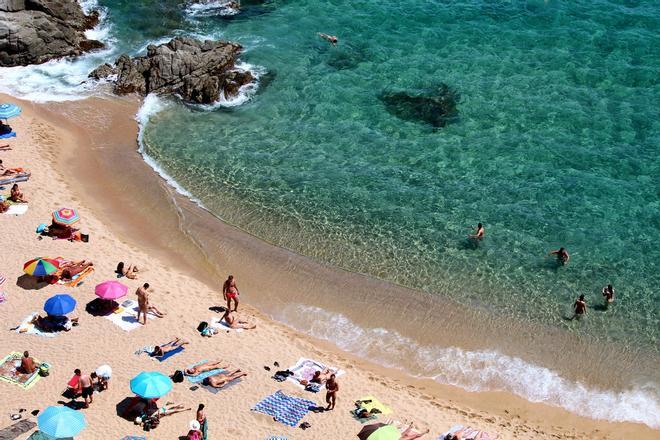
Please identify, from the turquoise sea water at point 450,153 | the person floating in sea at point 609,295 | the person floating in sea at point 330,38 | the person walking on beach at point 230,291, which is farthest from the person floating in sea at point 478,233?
the person floating in sea at point 330,38

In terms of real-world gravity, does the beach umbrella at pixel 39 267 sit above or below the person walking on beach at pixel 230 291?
above

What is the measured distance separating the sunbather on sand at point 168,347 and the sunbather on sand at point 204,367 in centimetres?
109

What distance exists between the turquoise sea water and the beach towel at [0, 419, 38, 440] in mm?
9930

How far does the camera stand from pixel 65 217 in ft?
94.1

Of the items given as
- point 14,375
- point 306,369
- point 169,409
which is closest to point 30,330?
point 14,375

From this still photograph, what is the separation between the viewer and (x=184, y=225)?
1244 inches

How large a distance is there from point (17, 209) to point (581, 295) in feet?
73.3

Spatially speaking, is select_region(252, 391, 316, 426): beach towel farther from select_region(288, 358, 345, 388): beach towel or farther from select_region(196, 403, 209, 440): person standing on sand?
select_region(196, 403, 209, 440): person standing on sand

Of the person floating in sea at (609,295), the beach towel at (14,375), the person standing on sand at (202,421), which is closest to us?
the person standing on sand at (202,421)

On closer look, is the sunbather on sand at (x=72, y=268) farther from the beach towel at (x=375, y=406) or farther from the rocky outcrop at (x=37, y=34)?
the rocky outcrop at (x=37, y=34)

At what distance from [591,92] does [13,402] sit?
3173cm

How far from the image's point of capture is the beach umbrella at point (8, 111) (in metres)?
34.4

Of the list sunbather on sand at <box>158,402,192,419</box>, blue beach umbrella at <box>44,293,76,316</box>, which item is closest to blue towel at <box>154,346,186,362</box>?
sunbather on sand at <box>158,402,192,419</box>

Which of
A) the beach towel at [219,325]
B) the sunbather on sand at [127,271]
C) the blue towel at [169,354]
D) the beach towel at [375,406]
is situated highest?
the sunbather on sand at [127,271]
